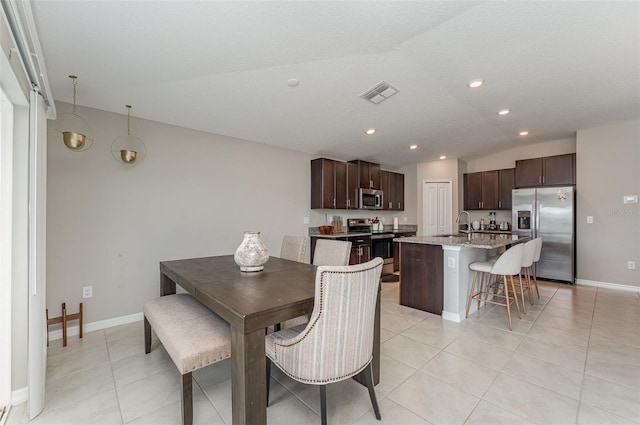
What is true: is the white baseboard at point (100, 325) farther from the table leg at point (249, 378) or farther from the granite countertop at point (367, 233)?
the granite countertop at point (367, 233)

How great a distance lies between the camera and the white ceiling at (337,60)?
1826 millimetres

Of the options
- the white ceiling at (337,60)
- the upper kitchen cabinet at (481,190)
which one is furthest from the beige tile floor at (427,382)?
the upper kitchen cabinet at (481,190)

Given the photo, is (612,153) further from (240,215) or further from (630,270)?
(240,215)

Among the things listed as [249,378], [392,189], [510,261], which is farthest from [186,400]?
[392,189]

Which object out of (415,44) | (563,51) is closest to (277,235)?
(415,44)

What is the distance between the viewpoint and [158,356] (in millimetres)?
2307

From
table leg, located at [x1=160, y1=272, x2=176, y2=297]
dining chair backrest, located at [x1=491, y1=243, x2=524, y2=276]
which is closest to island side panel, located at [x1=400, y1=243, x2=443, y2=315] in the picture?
dining chair backrest, located at [x1=491, y1=243, x2=524, y2=276]

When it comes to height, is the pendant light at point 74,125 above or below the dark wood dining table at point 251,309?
above

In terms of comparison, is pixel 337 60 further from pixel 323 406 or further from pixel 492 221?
pixel 492 221

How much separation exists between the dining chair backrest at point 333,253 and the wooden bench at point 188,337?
1.04 m

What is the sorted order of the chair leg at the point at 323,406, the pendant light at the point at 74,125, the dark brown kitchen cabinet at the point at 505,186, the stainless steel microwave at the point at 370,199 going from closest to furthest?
the chair leg at the point at 323,406 < the pendant light at the point at 74,125 < the stainless steel microwave at the point at 370,199 < the dark brown kitchen cabinet at the point at 505,186

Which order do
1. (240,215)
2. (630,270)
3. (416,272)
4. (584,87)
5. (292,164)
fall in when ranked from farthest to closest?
(292,164) < (630,270) < (240,215) < (416,272) < (584,87)

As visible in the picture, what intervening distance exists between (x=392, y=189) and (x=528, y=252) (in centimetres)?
349

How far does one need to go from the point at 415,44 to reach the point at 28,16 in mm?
2651
